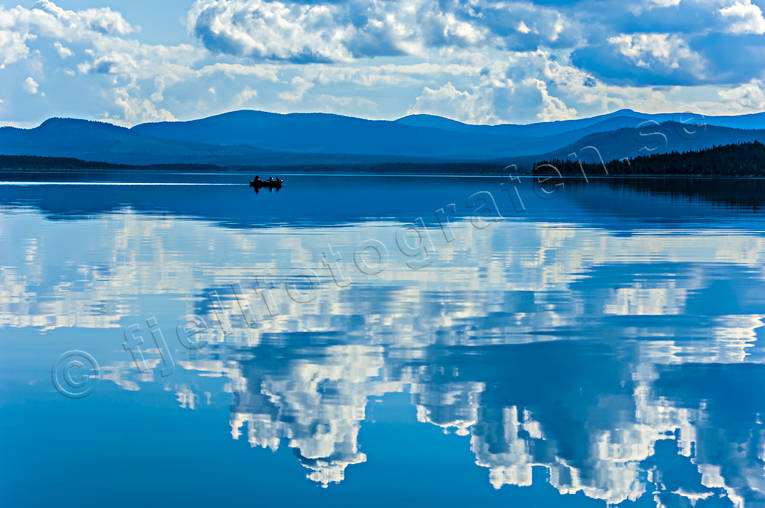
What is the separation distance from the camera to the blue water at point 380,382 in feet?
34.0

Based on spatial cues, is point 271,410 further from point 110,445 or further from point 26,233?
point 26,233

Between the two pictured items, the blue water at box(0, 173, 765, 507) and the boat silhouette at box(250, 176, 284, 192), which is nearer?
the blue water at box(0, 173, 765, 507)

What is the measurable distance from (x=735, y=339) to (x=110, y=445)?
11.3 metres

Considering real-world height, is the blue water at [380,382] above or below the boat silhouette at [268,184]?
below

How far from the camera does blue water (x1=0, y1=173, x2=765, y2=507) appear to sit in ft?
34.0

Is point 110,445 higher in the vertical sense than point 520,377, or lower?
lower

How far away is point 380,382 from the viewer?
45.6ft

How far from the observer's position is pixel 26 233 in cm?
3947

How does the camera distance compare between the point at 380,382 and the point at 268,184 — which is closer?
the point at 380,382

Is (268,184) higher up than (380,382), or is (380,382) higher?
(268,184)

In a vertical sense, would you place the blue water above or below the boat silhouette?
below

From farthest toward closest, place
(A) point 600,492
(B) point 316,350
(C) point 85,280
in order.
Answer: (C) point 85,280 < (B) point 316,350 < (A) point 600,492

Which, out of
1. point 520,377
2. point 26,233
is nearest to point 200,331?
point 520,377

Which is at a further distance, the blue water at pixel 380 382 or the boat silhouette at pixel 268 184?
the boat silhouette at pixel 268 184
